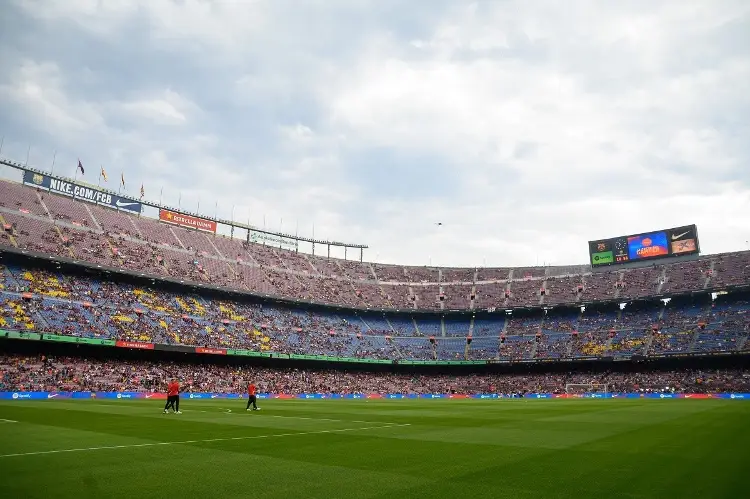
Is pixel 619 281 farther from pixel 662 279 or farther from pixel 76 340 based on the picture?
pixel 76 340

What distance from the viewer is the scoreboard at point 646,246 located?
80875 millimetres

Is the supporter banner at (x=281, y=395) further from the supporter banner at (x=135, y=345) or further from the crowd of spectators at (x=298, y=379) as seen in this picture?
the supporter banner at (x=135, y=345)

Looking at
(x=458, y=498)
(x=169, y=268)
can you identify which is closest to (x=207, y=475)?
(x=458, y=498)

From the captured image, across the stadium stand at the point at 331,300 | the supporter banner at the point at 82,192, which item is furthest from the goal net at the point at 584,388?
the supporter banner at the point at 82,192

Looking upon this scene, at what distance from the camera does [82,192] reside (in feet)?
239

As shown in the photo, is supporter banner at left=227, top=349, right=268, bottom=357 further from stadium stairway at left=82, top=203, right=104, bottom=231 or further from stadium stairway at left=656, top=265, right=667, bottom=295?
stadium stairway at left=656, top=265, right=667, bottom=295

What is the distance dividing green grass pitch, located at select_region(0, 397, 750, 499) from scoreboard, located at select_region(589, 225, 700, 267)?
73358 millimetres

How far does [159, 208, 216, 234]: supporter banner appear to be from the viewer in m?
82.8

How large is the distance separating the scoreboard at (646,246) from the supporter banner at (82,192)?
8071 cm

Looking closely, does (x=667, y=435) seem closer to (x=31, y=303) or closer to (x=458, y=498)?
(x=458, y=498)

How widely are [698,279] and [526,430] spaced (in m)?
72.9

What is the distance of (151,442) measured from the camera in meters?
14.1

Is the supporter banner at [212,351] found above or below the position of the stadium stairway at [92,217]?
below

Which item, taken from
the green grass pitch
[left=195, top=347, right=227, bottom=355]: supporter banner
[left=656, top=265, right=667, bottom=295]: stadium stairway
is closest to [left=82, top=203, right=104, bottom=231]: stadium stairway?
[left=195, top=347, right=227, bottom=355]: supporter banner
